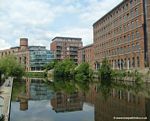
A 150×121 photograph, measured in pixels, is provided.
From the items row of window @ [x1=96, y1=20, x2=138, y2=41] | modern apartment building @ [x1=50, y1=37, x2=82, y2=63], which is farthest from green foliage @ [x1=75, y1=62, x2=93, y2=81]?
modern apartment building @ [x1=50, y1=37, x2=82, y2=63]

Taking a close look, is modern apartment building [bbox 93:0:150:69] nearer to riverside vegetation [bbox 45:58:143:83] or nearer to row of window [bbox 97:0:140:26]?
row of window [bbox 97:0:140:26]

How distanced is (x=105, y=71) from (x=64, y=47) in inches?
3375

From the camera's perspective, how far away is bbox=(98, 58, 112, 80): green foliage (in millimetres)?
68188

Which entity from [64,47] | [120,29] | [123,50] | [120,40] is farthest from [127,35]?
[64,47]

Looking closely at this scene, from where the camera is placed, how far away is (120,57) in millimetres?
77188

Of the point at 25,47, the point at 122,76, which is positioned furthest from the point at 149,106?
the point at 25,47

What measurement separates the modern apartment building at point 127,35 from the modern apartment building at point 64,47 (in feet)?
184

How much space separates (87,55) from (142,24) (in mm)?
59459

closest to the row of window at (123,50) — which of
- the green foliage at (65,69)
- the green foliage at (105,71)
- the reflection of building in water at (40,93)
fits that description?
the green foliage at (105,71)

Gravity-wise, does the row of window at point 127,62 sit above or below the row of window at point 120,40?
below

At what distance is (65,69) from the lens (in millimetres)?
95562

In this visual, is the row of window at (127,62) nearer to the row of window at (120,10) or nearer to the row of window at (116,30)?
the row of window at (116,30)

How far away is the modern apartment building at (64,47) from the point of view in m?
151

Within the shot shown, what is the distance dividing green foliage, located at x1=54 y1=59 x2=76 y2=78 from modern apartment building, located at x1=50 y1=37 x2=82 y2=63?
49392 millimetres
